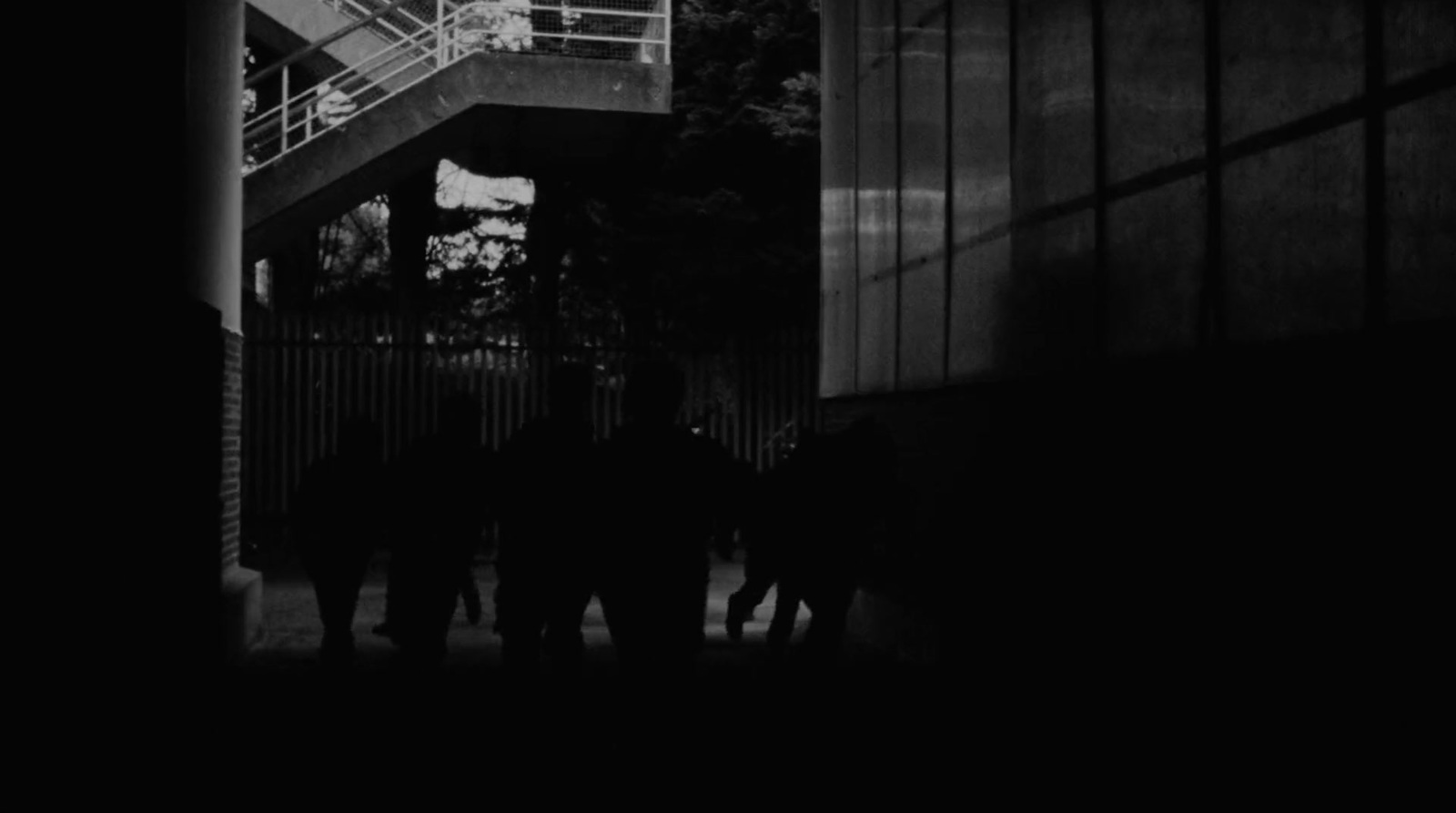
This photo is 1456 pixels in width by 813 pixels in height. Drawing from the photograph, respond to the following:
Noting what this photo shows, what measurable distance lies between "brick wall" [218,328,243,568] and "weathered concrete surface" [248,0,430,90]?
854 centimetres

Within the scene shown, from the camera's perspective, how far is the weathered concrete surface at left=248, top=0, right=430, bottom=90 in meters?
17.7

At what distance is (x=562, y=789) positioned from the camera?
5.64 meters

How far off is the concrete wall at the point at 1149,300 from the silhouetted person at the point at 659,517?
212 centimetres

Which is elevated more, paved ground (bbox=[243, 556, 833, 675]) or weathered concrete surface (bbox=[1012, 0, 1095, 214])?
weathered concrete surface (bbox=[1012, 0, 1095, 214])

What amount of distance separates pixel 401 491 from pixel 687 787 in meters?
2.30

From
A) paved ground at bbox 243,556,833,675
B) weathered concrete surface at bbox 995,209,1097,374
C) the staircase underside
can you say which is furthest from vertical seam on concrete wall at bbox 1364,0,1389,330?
the staircase underside

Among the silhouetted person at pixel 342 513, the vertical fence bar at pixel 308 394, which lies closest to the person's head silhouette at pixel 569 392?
the silhouetted person at pixel 342 513

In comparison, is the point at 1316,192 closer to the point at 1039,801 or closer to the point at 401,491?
the point at 1039,801

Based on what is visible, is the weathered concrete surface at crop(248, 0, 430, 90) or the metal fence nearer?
the metal fence

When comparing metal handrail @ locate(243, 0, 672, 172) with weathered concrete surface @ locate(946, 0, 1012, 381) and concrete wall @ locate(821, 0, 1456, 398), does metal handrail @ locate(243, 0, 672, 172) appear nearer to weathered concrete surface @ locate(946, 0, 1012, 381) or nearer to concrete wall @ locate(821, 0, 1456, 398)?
concrete wall @ locate(821, 0, 1456, 398)

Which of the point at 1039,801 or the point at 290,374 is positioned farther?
the point at 290,374

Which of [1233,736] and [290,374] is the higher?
[290,374]

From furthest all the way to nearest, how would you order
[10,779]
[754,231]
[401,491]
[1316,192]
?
[754,231]
[401,491]
[10,779]
[1316,192]

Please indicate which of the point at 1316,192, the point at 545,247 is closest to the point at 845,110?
the point at 1316,192
